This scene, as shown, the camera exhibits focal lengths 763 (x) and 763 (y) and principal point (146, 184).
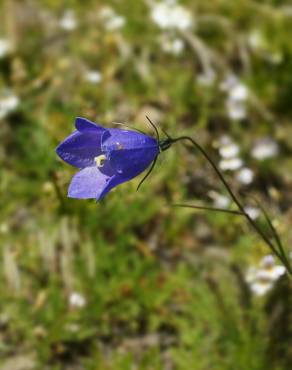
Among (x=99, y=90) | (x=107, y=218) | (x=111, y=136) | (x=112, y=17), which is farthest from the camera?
(x=112, y=17)

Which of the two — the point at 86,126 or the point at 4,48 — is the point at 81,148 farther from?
the point at 4,48

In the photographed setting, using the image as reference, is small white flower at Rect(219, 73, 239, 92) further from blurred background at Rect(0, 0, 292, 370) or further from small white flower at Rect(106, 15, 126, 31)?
small white flower at Rect(106, 15, 126, 31)

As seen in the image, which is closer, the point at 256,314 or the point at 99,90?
the point at 256,314

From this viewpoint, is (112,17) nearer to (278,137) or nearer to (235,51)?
(235,51)

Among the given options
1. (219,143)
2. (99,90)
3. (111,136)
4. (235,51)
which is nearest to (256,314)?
(219,143)

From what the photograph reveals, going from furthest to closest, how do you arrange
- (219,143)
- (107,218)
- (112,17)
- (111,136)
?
(112,17)
(219,143)
(107,218)
(111,136)

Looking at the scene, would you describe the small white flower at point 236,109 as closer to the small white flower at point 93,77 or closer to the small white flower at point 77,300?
the small white flower at point 93,77

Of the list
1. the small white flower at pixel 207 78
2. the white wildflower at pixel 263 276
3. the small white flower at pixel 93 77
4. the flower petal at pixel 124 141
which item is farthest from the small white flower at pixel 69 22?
the flower petal at pixel 124 141

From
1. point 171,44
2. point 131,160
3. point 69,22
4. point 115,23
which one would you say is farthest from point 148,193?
point 131,160
